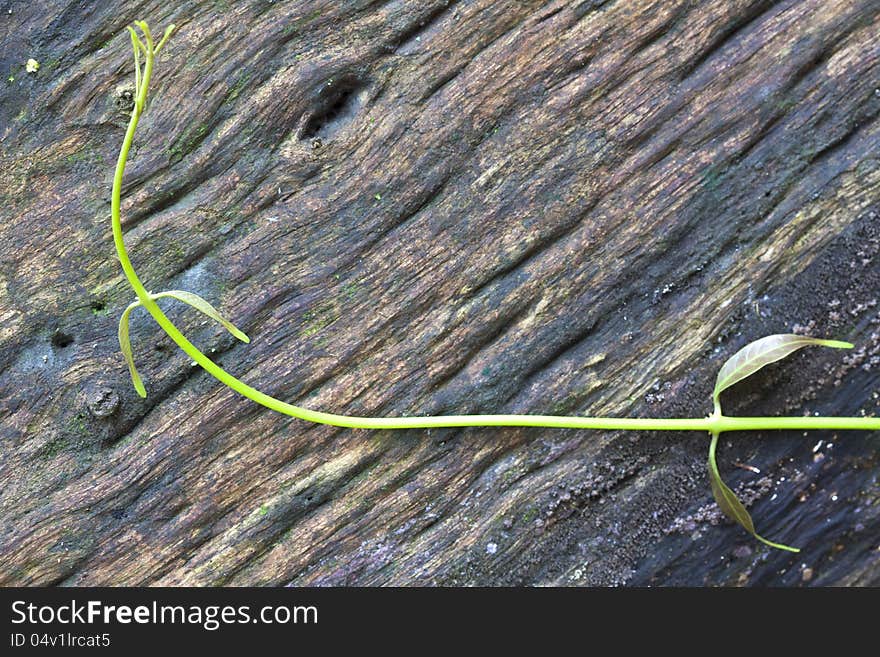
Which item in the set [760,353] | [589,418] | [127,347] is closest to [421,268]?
[589,418]

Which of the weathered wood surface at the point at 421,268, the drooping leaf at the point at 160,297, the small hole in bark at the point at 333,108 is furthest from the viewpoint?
the small hole in bark at the point at 333,108

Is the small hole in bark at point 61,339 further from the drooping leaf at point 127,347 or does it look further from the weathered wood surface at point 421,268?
the drooping leaf at point 127,347

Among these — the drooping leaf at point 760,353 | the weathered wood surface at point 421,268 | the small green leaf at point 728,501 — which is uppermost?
the weathered wood surface at point 421,268

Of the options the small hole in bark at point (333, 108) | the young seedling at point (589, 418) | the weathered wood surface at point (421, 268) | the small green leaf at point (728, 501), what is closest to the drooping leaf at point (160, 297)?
the young seedling at point (589, 418)

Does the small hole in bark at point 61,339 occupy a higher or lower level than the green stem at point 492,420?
higher

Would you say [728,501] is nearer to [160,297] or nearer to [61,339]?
[160,297]

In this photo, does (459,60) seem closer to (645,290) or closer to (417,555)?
(645,290)

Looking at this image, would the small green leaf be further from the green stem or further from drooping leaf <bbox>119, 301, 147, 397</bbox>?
drooping leaf <bbox>119, 301, 147, 397</bbox>
